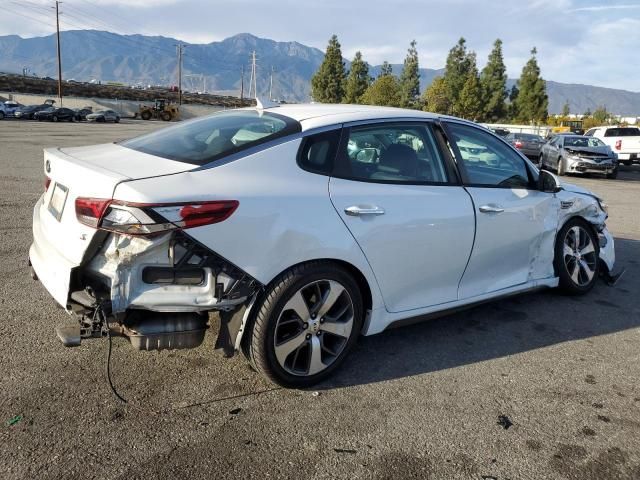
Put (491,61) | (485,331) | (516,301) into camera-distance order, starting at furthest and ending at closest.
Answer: (491,61)
(516,301)
(485,331)

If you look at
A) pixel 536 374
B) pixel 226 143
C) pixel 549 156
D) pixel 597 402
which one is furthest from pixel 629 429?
pixel 549 156

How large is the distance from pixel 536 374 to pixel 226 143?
2.44m

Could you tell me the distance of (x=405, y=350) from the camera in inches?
149

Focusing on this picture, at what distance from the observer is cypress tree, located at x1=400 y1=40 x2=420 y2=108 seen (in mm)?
65625

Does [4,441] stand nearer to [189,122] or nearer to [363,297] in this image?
[363,297]

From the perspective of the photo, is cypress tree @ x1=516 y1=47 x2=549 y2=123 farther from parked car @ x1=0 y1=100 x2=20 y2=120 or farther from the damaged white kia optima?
the damaged white kia optima

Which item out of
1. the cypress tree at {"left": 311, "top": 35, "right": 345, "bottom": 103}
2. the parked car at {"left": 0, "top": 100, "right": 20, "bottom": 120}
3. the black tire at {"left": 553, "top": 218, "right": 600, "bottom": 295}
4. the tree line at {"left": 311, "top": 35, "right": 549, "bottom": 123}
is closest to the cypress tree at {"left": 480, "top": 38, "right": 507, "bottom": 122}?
the tree line at {"left": 311, "top": 35, "right": 549, "bottom": 123}

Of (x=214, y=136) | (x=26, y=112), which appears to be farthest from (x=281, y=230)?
(x=26, y=112)

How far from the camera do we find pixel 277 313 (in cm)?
297

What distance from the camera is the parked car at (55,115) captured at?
4528 centimetres

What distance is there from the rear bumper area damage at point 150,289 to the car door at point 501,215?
1.82 m

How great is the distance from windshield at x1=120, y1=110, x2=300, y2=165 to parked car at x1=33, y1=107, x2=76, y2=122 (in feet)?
157

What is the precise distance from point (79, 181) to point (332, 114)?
155cm

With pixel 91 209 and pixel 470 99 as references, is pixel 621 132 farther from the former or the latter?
pixel 470 99
